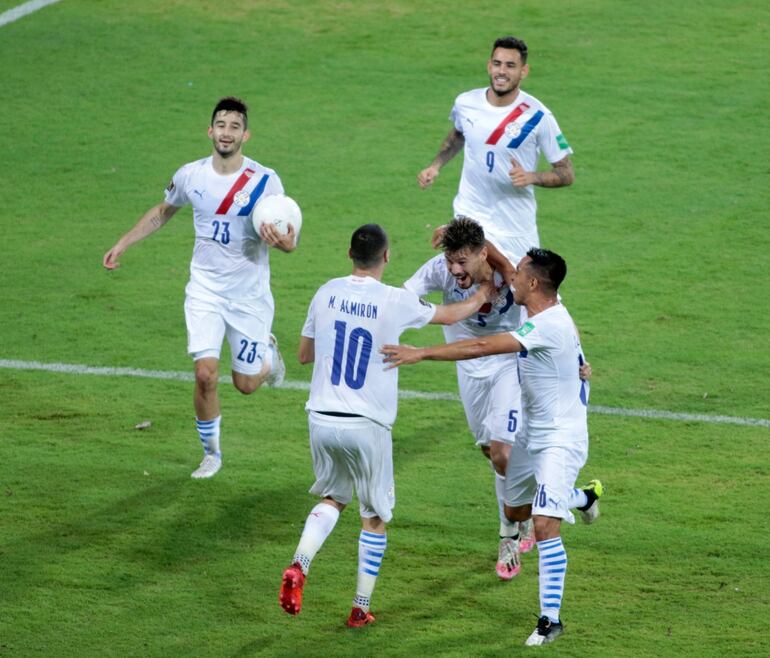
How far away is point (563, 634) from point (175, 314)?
239 inches

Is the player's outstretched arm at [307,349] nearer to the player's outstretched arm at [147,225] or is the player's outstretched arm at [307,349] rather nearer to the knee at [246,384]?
the knee at [246,384]

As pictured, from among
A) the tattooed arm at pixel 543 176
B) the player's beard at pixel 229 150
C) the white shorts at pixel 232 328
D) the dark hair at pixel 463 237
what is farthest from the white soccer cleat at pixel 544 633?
the player's beard at pixel 229 150

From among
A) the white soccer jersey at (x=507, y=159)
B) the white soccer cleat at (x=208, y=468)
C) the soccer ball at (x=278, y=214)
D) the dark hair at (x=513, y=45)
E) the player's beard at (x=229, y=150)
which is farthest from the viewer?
the white soccer jersey at (x=507, y=159)

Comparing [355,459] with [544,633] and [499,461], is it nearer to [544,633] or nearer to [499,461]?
[499,461]

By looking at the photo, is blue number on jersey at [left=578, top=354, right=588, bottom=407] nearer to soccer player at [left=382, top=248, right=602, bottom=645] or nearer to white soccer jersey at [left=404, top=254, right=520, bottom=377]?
soccer player at [left=382, top=248, right=602, bottom=645]

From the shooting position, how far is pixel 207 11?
2050cm

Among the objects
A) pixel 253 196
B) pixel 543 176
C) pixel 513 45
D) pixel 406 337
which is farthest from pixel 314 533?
pixel 406 337

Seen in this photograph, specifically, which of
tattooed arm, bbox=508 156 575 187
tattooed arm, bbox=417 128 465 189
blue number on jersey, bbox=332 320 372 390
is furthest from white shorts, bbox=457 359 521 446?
tattooed arm, bbox=417 128 465 189

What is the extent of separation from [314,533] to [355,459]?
443mm

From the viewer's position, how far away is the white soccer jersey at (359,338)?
7359mm

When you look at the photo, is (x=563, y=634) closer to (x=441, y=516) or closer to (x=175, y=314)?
(x=441, y=516)

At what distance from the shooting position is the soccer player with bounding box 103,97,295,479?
936 centimetres

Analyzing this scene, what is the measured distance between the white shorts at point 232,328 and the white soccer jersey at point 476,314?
4.91ft

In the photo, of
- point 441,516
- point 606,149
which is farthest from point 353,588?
point 606,149
